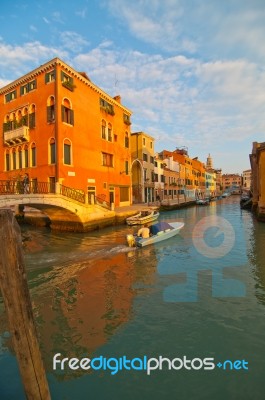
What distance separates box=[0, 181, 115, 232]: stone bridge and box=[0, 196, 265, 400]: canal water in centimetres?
543

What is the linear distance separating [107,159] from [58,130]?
7842 millimetres

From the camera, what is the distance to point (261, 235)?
16.4 metres

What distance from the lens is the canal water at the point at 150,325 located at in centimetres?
410

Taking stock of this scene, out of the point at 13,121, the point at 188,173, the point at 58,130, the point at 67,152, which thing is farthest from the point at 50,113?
the point at 188,173

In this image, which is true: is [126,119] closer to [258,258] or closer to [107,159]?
[107,159]

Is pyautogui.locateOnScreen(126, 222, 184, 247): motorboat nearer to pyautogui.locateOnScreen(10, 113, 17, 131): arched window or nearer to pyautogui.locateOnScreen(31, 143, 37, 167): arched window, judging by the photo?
pyautogui.locateOnScreen(31, 143, 37, 167): arched window

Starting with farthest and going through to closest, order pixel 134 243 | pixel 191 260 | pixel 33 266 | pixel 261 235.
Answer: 1. pixel 261 235
2. pixel 134 243
3. pixel 191 260
4. pixel 33 266

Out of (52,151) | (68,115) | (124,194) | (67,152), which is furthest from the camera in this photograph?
(124,194)

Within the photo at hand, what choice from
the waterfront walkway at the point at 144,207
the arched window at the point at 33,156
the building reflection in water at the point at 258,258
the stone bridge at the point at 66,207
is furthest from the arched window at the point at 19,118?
the building reflection in water at the point at 258,258

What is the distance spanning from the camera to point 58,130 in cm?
1942

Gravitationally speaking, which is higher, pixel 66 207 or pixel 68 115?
pixel 68 115

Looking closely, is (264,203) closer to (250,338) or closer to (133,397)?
(250,338)

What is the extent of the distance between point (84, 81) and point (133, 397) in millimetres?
23126

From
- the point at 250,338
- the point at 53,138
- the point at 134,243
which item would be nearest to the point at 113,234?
the point at 134,243
